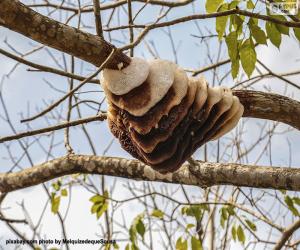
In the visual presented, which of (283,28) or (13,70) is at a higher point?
(13,70)

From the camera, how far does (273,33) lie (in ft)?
5.23

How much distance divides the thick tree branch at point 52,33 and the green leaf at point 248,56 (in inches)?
19.5

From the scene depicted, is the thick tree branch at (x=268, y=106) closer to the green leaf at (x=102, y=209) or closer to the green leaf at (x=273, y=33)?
the green leaf at (x=273, y=33)

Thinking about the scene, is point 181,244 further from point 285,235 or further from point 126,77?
point 126,77

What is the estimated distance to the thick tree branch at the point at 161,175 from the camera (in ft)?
5.82

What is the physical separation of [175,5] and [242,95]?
667 mm

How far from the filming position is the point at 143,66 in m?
1.34

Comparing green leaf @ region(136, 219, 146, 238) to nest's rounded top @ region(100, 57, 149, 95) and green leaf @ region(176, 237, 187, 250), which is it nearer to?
green leaf @ region(176, 237, 187, 250)

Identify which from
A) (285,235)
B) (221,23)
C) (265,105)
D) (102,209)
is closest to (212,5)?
(221,23)

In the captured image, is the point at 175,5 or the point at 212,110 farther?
the point at 175,5

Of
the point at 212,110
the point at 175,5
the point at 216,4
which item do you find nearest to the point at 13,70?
the point at 175,5

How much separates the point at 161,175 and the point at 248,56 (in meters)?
0.56

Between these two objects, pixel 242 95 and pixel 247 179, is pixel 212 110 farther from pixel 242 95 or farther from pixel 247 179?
pixel 247 179

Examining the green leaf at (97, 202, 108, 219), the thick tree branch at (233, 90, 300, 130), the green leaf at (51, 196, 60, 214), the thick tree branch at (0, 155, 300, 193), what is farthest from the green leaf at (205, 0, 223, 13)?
the green leaf at (51, 196, 60, 214)
